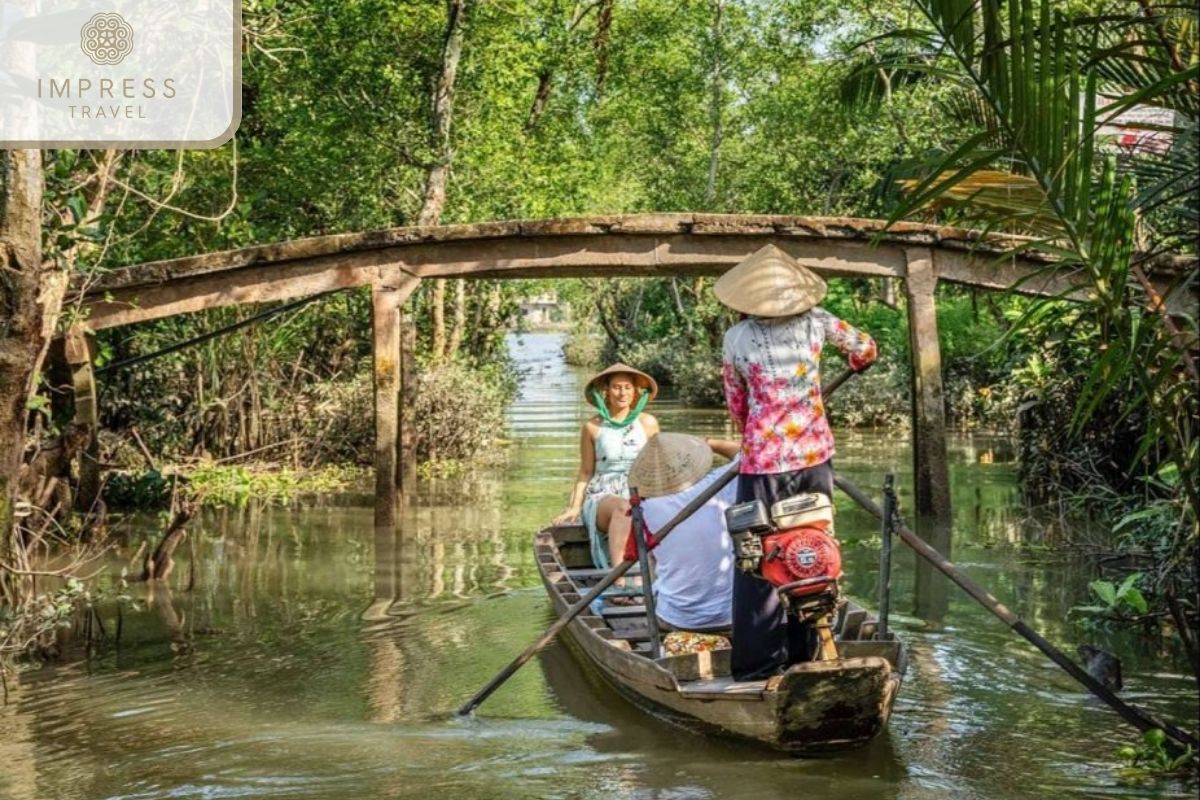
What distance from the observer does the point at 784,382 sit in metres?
7.18

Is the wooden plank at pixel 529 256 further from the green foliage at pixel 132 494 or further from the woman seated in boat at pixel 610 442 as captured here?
the woman seated in boat at pixel 610 442

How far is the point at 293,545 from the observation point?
1427 centimetres

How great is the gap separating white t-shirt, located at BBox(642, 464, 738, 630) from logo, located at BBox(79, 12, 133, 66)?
553 cm

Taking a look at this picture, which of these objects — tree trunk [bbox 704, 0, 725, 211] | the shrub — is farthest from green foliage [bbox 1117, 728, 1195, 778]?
tree trunk [bbox 704, 0, 725, 211]

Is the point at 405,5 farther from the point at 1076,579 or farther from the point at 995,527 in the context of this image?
the point at 1076,579

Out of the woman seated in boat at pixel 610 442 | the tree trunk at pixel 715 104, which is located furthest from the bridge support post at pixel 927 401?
the tree trunk at pixel 715 104

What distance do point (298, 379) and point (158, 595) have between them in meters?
8.06

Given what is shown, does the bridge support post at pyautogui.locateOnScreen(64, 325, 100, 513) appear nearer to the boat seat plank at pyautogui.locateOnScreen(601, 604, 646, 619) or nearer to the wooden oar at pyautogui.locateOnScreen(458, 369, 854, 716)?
the boat seat plank at pyautogui.locateOnScreen(601, 604, 646, 619)

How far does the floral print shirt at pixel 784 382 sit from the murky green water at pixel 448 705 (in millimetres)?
1386

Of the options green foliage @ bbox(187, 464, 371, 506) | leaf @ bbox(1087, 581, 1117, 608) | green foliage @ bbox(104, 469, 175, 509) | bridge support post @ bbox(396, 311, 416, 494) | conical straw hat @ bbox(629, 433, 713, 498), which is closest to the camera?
conical straw hat @ bbox(629, 433, 713, 498)

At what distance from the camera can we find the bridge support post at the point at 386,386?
1470 centimetres

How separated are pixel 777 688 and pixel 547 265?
8413 millimetres

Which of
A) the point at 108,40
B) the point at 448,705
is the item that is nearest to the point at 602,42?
the point at 108,40

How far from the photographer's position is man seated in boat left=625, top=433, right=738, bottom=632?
8.15m
